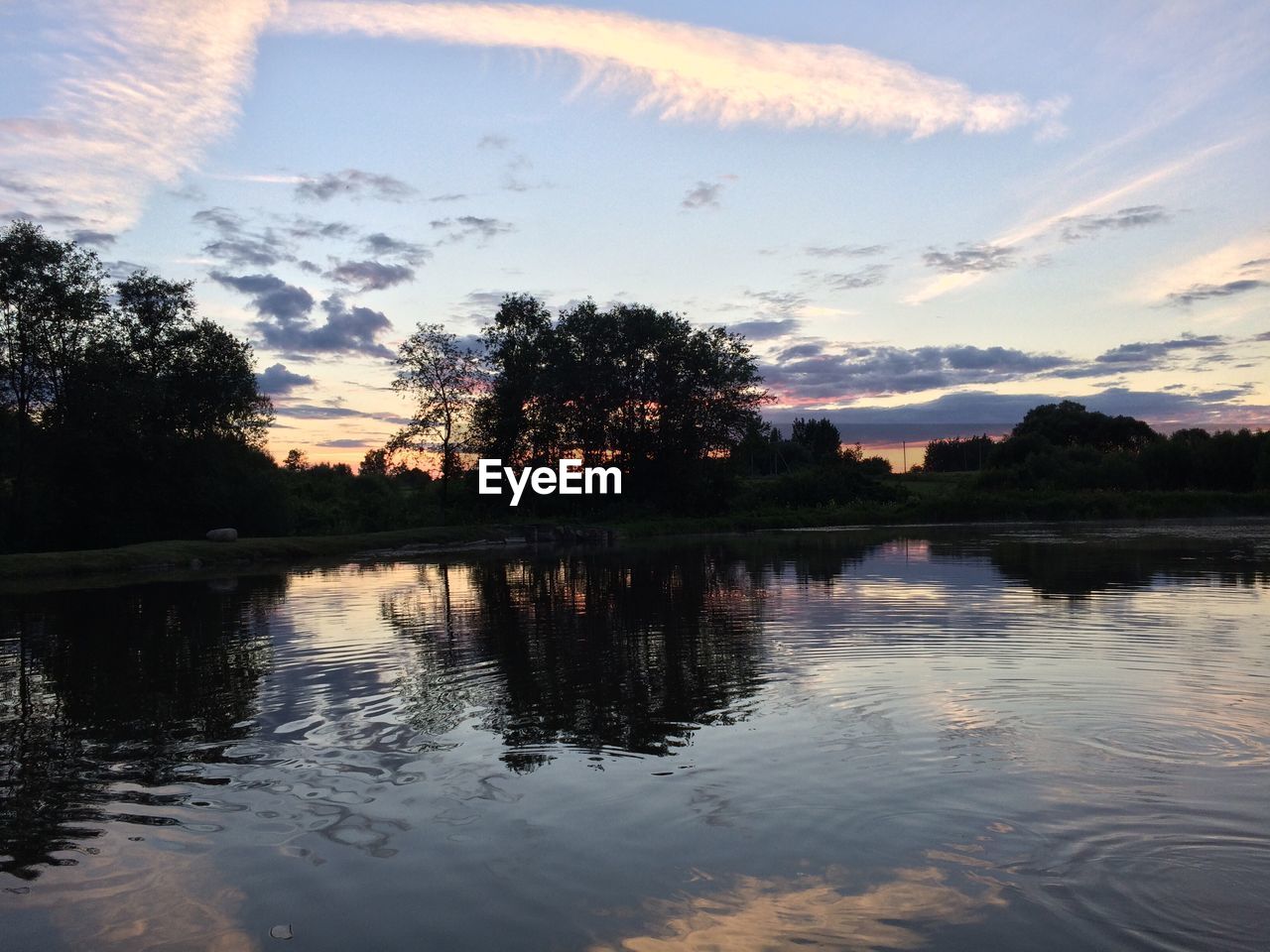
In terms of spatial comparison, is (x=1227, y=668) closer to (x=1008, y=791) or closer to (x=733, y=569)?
(x=1008, y=791)

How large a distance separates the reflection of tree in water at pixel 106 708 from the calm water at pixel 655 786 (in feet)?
0.17

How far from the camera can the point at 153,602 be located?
22.4 m

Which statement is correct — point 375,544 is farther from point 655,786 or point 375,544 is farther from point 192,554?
point 655,786

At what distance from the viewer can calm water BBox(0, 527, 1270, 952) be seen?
15.9 feet

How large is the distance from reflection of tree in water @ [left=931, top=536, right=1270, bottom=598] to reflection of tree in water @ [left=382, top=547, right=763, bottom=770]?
6.93 m

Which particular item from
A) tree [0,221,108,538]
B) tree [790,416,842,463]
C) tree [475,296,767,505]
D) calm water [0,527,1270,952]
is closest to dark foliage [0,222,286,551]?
tree [0,221,108,538]

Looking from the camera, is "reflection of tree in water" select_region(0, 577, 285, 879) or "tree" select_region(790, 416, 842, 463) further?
"tree" select_region(790, 416, 842, 463)

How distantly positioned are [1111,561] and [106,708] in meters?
24.4

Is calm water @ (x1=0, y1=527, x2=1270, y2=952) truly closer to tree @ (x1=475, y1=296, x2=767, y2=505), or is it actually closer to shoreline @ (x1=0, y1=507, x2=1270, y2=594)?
shoreline @ (x1=0, y1=507, x2=1270, y2=594)

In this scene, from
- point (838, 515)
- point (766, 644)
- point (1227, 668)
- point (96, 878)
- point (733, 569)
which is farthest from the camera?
point (838, 515)

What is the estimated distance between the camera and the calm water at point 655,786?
484 centimetres

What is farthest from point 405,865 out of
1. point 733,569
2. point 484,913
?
point 733,569

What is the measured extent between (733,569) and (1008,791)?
21.7m

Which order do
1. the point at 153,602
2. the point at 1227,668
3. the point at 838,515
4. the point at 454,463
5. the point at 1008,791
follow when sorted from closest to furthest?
the point at 1008,791 → the point at 1227,668 → the point at 153,602 → the point at 454,463 → the point at 838,515
